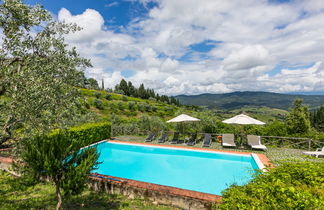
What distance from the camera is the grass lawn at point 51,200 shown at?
4809 millimetres

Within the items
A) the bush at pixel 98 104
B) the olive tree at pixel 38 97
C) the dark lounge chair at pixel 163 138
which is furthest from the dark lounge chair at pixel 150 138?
the bush at pixel 98 104

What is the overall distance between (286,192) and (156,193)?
3905 millimetres

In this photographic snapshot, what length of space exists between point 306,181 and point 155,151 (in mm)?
11291

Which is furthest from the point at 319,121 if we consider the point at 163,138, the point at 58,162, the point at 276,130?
the point at 58,162

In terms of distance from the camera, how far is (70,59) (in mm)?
4875

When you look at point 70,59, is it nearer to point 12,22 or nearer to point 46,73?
point 46,73

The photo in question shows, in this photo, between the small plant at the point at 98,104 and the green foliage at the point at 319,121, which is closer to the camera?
the small plant at the point at 98,104

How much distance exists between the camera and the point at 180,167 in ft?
34.2

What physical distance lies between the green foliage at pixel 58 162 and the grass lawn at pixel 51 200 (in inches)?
35.6

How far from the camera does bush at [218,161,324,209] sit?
208cm

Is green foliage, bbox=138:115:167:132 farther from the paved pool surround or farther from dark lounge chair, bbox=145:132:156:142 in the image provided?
the paved pool surround

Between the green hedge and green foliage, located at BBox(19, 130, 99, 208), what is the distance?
8.67 metres

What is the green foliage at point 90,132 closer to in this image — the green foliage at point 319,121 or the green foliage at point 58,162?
the green foliage at point 58,162

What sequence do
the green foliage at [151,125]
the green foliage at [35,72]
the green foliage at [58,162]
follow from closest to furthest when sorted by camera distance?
the green foliage at [35,72] → the green foliage at [58,162] → the green foliage at [151,125]
